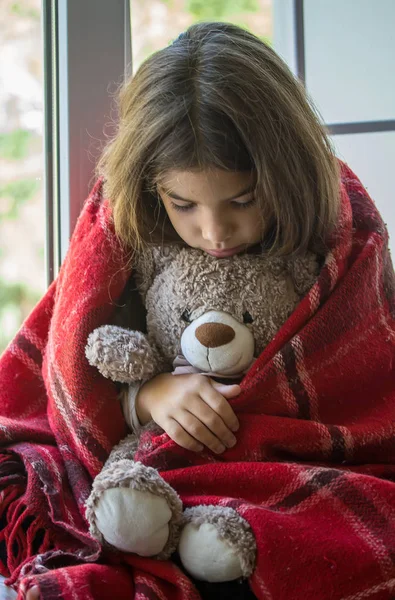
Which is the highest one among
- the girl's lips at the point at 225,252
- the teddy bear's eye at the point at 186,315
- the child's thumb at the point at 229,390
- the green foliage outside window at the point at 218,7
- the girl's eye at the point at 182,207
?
the green foliage outside window at the point at 218,7

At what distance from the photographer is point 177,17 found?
47.2 inches

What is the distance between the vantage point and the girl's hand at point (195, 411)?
81 centimetres

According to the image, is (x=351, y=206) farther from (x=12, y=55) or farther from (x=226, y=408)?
(x=12, y=55)

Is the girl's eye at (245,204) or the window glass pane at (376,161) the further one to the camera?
the window glass pane at (376,161)

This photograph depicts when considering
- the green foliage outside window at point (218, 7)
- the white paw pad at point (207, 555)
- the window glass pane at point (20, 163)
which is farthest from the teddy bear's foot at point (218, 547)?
the green foliage outside window at point (218, 7)

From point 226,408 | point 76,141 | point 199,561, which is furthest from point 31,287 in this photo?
point 199,561

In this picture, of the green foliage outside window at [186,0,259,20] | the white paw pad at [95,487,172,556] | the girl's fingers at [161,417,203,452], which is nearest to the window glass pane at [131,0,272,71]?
the green foliage outside window at [186,0,259,20]

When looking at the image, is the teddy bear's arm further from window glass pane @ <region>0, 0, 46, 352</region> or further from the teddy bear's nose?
window glass pane @ <region>0, 0, 46, 352</region>

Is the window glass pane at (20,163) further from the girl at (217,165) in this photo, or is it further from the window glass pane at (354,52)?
the window glass pane at (354,52)

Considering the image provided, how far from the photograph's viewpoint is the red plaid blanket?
699mm

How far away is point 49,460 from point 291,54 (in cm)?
82

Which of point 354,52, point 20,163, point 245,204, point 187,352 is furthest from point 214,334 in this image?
point 354,52

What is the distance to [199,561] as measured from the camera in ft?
2.32

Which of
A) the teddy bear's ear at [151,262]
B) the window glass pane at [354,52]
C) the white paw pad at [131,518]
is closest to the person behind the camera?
the white paw pad at [131,518]
